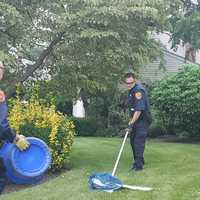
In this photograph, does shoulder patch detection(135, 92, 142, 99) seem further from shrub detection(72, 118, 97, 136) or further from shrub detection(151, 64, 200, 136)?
shrub detection(72, 118, 97, 136)

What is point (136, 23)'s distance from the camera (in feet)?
38.2

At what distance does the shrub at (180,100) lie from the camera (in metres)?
17.2

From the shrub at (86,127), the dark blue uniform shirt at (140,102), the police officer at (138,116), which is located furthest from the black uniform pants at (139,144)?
the shrub at (86,127)

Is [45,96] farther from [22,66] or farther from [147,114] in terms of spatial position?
[147,114]

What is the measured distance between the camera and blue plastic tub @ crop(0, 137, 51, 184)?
7.71 m

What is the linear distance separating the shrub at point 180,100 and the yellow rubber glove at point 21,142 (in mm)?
10149

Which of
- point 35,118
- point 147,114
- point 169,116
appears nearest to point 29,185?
point 35,118

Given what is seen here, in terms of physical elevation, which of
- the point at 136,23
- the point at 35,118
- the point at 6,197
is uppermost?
the point at 136,23

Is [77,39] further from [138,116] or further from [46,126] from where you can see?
[138,116]

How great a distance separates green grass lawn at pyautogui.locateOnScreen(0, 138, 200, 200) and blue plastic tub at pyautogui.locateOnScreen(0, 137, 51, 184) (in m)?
0.93

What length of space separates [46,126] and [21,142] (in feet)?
14.3

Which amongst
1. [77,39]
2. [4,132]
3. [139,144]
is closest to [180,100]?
[77,39]

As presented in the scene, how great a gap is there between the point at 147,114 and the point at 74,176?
5.72 ft

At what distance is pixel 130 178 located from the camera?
9.77 m
